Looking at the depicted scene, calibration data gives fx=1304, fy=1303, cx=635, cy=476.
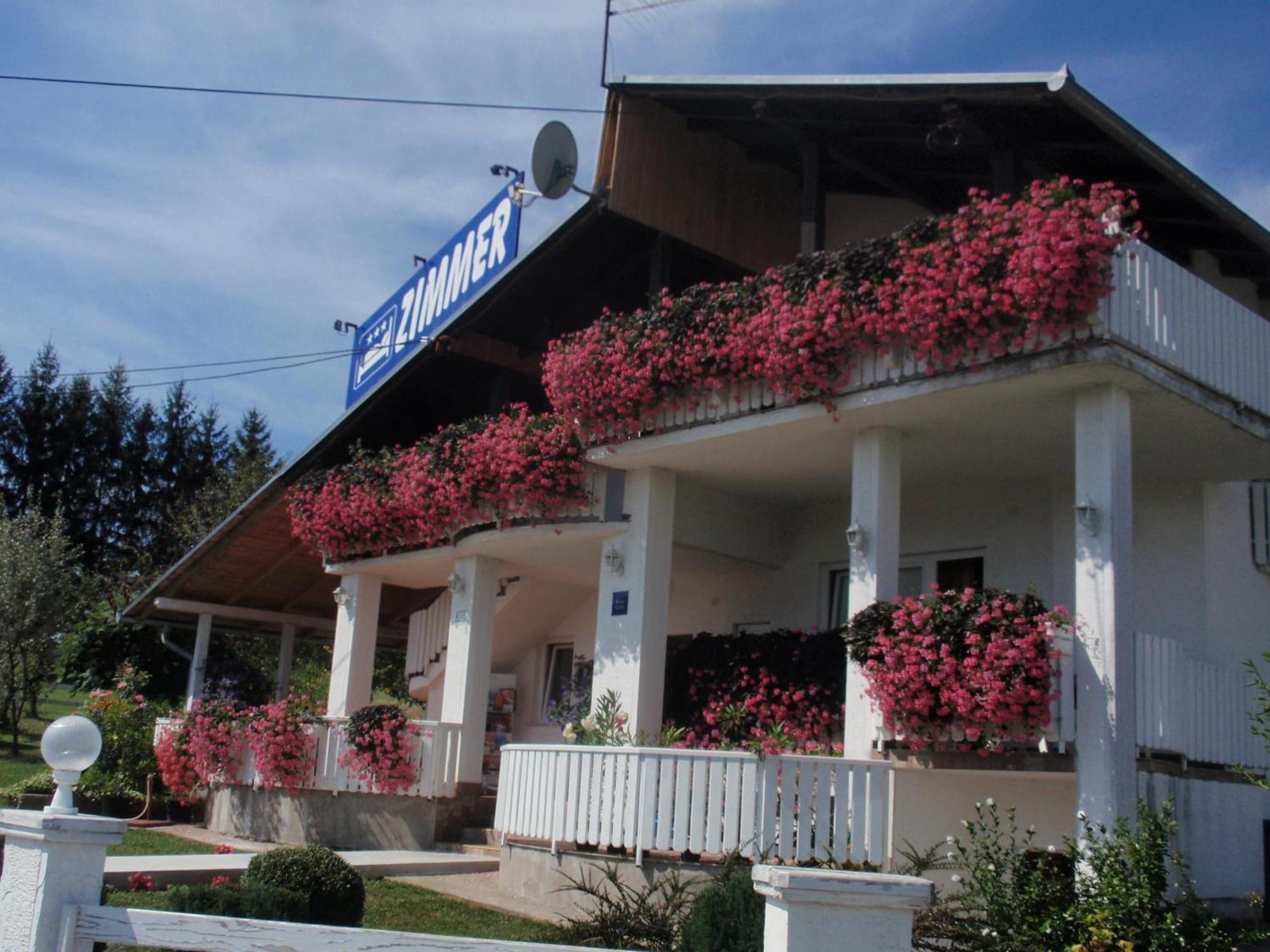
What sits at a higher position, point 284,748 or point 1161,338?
point 1161,338

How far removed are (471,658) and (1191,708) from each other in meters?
8.24

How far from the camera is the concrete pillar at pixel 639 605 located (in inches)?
495

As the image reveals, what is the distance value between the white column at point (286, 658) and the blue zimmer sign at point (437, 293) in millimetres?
5198

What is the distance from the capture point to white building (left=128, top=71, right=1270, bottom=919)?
9.48 meters

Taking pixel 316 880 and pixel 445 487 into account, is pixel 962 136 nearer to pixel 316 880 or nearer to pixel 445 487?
pixel 445 487

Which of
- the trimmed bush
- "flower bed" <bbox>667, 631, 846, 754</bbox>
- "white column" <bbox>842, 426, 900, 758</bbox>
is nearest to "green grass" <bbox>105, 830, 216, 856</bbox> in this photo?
"flower bed" <bbox>667, 631, 846, 754</bbox>

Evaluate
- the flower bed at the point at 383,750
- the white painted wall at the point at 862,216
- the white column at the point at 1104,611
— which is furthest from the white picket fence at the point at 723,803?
the white painted wall at the point at 862,216

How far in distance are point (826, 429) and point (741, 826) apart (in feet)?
11.4

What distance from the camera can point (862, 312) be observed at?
10.2 m

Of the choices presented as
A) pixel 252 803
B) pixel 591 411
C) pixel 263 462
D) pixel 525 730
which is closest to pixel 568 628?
pixel 525 730

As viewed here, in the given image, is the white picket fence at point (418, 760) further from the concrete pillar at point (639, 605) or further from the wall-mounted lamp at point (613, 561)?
the wall-mounted lamp at point (613, 561)

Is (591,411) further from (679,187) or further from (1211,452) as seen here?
(1211,452)

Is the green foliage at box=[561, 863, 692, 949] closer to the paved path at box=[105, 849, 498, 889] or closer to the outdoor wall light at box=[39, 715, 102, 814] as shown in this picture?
the paved path at box=[105, 849, 498, 889]

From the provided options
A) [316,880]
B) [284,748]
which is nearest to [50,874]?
[316,880]
